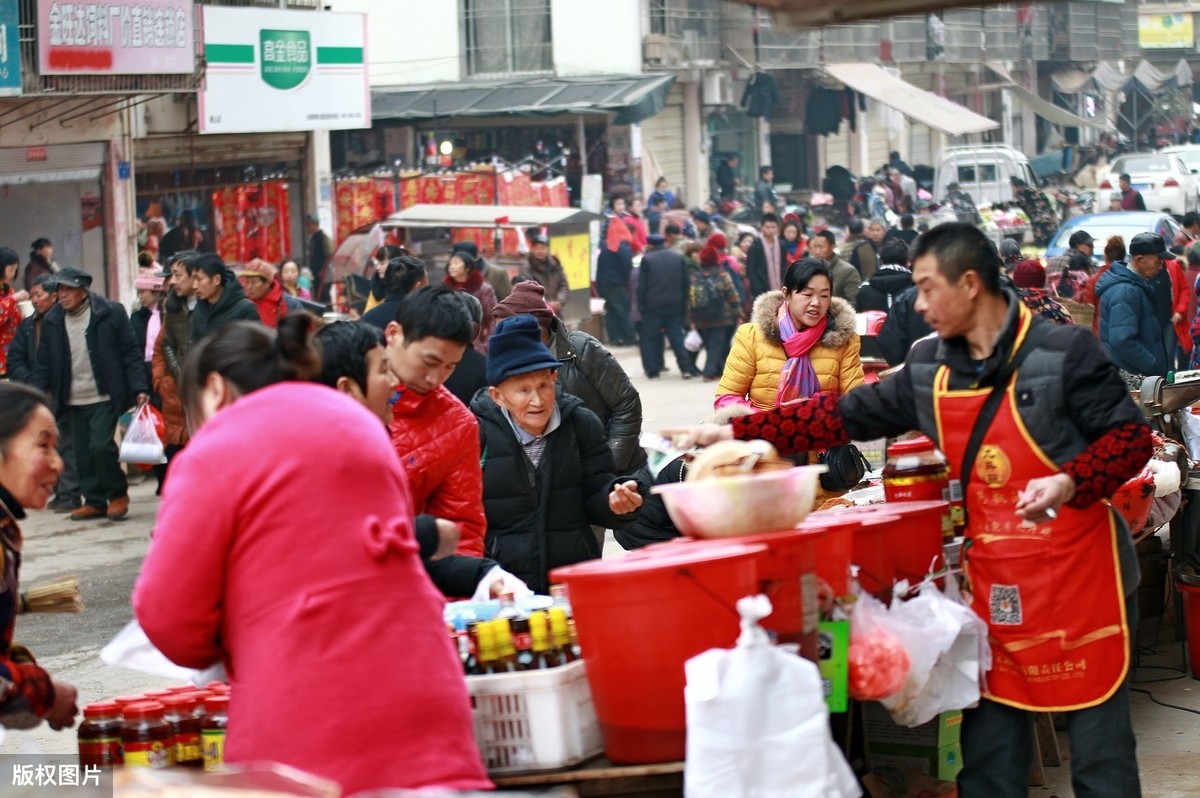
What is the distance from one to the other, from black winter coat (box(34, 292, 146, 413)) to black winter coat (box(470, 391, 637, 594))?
22.3 ft

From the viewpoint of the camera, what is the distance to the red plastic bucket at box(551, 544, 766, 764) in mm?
3592

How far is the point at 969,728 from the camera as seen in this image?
442 centimetres

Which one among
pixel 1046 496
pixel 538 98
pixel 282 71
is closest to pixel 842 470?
pixel 1046 496

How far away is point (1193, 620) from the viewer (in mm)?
7133

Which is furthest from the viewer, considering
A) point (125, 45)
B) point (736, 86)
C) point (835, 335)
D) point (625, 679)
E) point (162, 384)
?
point (736, 86)

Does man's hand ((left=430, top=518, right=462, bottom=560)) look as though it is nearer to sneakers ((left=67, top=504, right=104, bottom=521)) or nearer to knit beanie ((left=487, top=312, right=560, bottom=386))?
knit beanie ((left=487, top=312, right=560, bottom=386))

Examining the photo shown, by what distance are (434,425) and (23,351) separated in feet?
26.3

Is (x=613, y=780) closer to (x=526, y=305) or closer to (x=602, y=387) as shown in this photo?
(x=602, y=387)

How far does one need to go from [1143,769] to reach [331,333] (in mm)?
3725

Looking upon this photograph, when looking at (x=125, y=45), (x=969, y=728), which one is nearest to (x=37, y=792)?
(x=969, y=728)

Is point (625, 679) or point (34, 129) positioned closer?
point (625, 679)

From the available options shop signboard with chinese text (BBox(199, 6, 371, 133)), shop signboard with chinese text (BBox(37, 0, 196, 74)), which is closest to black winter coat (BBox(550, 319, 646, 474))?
shop signboard with chinese text (BBox(37, 0, 196, 74))

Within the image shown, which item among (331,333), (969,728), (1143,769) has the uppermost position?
(331,333)

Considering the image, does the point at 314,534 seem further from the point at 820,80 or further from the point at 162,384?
the point at 820,80
